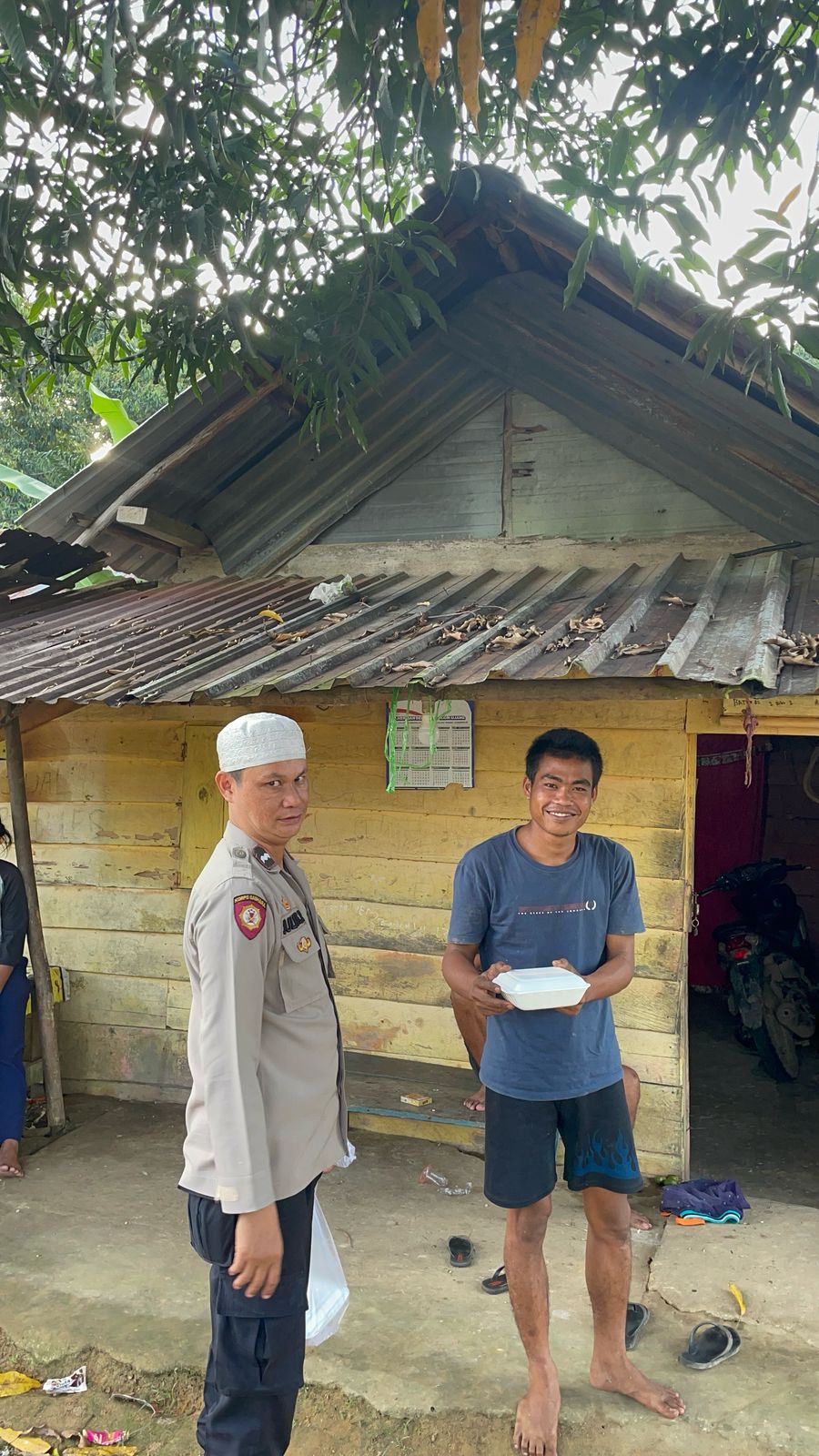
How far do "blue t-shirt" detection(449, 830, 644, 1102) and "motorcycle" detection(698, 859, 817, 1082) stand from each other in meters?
4.54

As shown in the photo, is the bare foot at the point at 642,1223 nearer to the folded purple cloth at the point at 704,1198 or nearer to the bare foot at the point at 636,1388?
the folded purple cloth at the point at 704,1198

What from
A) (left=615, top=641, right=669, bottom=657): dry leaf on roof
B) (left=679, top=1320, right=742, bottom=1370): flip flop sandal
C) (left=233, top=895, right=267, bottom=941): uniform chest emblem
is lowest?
(left=679, top=1320, right=742, bottom=1370): flip flop sandal

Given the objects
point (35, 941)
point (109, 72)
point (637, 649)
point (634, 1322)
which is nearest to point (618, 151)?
point (109, 72)

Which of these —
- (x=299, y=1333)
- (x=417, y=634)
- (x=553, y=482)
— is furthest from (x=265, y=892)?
(x=553, y=482)

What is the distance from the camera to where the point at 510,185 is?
4965 millimetres

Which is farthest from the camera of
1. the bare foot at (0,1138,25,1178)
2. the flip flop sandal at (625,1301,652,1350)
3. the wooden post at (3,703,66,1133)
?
the wooden post at (3,703,66,1133)

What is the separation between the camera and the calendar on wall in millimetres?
5273

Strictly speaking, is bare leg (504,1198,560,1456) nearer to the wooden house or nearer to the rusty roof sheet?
the wooden house

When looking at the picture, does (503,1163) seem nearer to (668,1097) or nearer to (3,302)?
(668,1097)

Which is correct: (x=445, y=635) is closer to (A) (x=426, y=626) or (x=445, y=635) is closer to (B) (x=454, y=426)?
(A) (x=426, y=626)

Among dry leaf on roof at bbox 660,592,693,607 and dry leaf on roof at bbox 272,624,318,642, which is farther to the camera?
dry leaf on roof at bbox 272,624,318,642

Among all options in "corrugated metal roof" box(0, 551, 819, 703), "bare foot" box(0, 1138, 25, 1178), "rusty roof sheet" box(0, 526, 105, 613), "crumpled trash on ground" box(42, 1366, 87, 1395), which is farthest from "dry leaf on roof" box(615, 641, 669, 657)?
"bare foot" box(0, 1138, 25, 1178)

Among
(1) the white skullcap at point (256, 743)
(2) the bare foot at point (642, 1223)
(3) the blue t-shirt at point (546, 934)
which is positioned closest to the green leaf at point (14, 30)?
(1) the white skullcap at point (256, 743)

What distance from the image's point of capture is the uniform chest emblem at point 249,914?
240 centimetres
